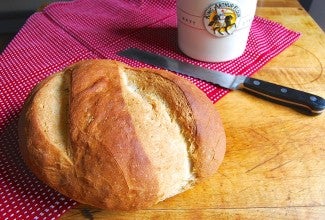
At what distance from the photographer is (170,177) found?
52 cm

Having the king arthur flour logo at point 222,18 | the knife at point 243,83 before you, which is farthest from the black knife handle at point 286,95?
the king arthur flour logo at point 222,18

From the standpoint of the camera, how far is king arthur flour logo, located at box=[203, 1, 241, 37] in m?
0.76

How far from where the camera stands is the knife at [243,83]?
2.34 feet

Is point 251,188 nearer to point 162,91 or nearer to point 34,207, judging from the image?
point 162,91

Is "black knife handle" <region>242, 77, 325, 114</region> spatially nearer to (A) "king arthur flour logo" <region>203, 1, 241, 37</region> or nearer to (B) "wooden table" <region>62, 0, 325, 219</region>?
(B) "wooden table" <region>62, 0, 325, 219</region>

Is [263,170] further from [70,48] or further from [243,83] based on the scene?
[70,48]

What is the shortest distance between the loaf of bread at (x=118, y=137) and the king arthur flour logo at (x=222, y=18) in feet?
0.76

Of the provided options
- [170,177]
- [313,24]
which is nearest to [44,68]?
[170,177]

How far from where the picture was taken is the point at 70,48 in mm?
945

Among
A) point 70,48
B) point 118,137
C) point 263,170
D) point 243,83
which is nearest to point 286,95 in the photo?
point 243,83

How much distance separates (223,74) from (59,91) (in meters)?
0.38

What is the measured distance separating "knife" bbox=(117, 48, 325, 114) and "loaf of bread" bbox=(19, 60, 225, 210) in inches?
7.5

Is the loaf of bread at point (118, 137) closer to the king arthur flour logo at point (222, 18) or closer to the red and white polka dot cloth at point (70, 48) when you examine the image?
the red and white polka dot cloth at point (70, 48)

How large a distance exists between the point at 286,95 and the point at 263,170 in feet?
0.66
